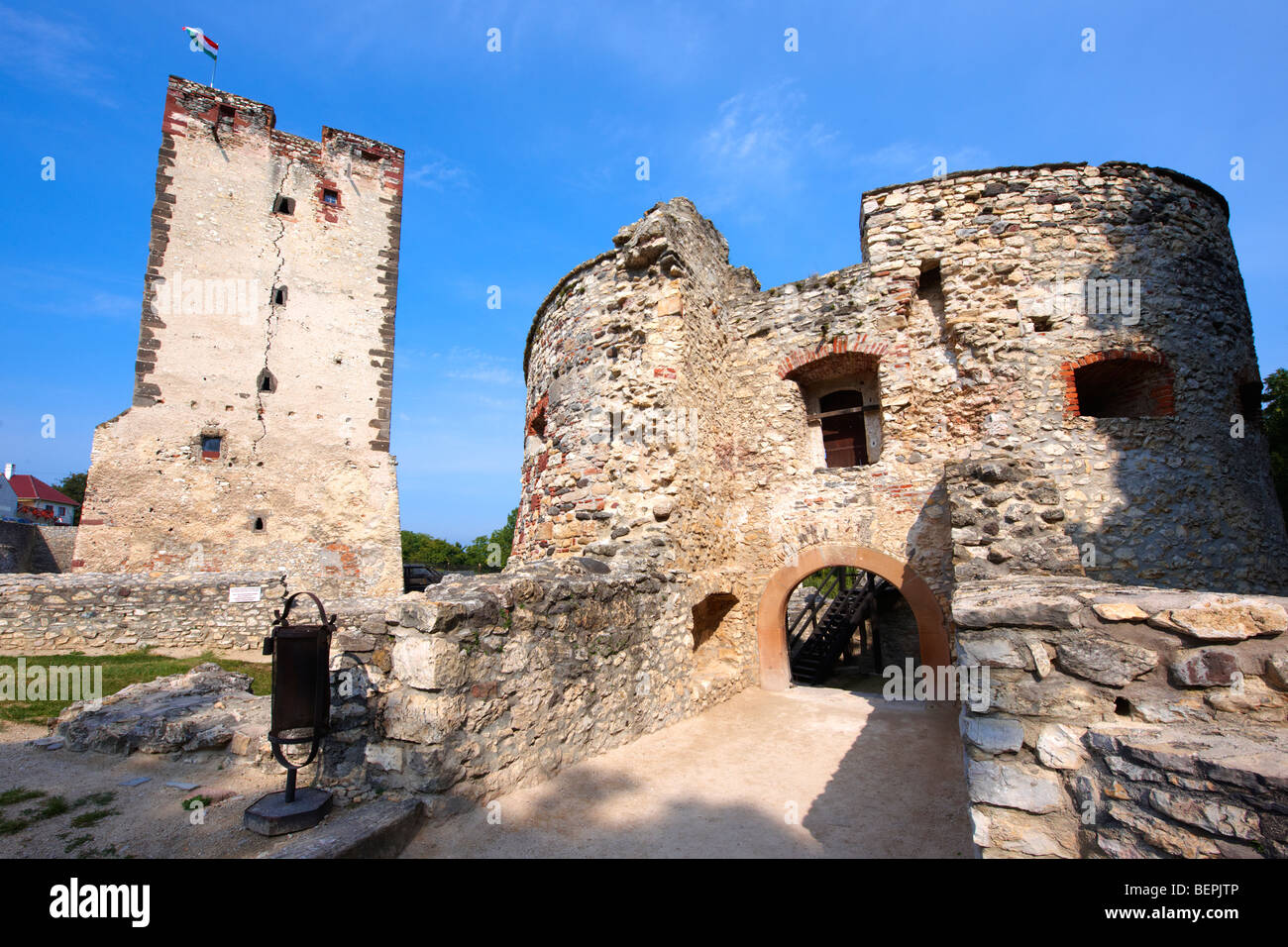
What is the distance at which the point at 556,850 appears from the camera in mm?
3322

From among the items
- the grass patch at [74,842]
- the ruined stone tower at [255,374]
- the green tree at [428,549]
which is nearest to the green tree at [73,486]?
the green tree at [428,549]

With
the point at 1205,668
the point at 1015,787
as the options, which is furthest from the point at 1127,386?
the point at 1015,787

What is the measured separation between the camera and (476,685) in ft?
12.7

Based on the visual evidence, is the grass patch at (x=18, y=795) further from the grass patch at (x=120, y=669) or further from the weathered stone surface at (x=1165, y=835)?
the weathered stone surface at (x=1165, y=835)

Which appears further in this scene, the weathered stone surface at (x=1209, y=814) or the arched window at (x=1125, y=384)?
the arched window at (x=1125, y=384)

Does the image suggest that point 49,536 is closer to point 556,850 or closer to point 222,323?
point 222,323

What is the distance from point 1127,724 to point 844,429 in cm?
587

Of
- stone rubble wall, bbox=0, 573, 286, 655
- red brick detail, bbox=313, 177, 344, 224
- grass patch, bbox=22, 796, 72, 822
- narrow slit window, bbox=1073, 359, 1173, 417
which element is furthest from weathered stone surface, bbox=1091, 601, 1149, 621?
red brick detail, bbox=313, 177, 344, 224

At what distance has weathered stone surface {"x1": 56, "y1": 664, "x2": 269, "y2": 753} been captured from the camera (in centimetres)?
498

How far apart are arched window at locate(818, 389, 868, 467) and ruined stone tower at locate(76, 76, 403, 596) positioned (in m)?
10.6

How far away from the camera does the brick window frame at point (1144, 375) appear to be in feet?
20.7

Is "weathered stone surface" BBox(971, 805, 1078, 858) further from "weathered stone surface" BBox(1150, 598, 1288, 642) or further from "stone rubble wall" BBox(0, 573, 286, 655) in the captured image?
"stone rubble wall" BBox(0, 573, 286, 655)

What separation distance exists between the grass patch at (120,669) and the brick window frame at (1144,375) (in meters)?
9.96
